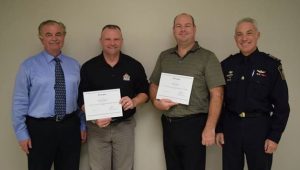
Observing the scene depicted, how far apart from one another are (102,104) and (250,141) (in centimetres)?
114

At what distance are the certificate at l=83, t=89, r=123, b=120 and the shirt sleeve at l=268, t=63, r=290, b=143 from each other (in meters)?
1.14

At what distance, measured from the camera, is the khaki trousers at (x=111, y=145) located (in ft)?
7.75

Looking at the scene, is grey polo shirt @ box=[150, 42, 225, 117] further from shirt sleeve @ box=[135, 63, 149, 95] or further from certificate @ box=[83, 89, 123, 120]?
certificate @ box=[83, 89, 123, 120]

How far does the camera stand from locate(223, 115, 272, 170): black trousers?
204 centimetres

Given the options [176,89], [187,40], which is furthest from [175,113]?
[187,40]

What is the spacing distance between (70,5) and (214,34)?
4.62ft

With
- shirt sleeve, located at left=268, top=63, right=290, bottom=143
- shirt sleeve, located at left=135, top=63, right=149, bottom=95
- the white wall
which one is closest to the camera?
shirt sleeve, located at left=268, top=63, right=290, bottom=143

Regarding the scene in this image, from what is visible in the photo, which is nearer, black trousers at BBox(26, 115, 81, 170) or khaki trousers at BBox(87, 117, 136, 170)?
black trousers at BBox(26, 115, 81, 170)

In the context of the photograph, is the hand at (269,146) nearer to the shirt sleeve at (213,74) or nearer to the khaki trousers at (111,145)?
the shirt sleeve at (213,74)

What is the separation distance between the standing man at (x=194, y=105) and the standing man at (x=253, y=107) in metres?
0.13

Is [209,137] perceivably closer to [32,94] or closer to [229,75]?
[229,75]

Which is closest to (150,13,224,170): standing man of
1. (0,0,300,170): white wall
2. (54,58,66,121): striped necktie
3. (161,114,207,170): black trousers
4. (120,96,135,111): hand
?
(161,114,207,170): black trousers

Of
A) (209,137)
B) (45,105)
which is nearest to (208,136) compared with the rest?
(209,137)

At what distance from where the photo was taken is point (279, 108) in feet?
6.66
